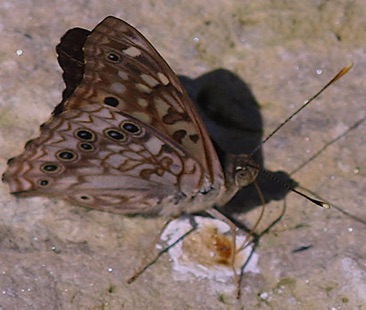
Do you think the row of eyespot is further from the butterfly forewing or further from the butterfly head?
the butterfly head

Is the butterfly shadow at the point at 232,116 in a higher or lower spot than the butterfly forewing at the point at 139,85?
lower

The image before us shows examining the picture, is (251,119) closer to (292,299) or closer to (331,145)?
(331,145)

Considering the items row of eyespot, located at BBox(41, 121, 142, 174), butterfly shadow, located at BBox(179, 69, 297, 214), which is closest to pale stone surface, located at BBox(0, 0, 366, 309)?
butterfly shadow, located at BBox(179, 69, 297, 214)

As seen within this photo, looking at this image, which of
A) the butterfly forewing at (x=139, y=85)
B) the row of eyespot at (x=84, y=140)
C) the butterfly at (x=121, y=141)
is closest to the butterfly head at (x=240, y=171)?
the butterfly at (x=121, y=141)

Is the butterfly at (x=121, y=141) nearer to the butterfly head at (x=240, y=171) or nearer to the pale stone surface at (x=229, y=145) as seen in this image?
the butterfly head at (x=240, y=171)

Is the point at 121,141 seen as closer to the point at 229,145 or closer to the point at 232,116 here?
the point at 229,145

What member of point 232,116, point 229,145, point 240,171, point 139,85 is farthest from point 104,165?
point 232,116

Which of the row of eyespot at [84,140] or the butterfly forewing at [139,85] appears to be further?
the butterfly forewing at [139,85]

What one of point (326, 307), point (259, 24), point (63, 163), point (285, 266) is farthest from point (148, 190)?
point (259, 24)
